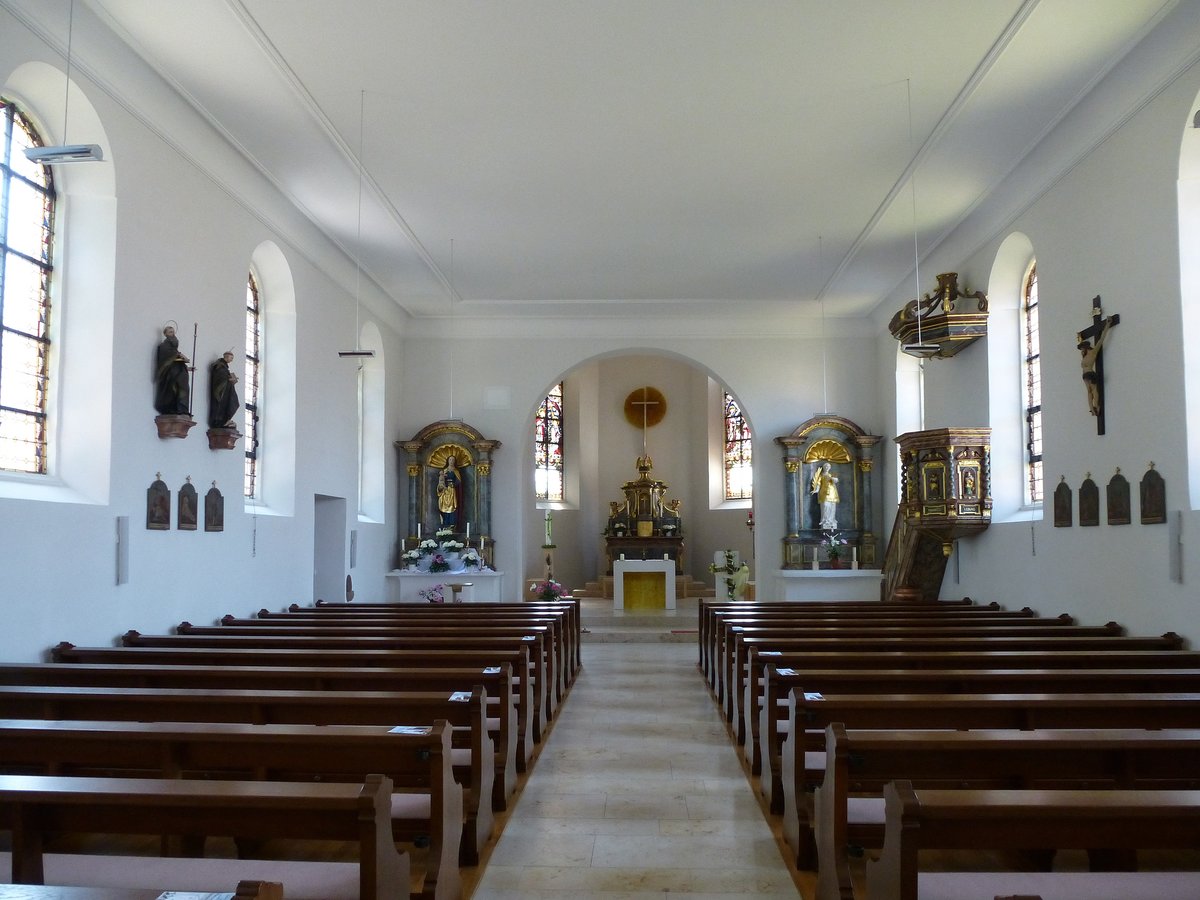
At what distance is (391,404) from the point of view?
14773 millimetres

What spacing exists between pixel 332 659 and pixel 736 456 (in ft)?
50.6

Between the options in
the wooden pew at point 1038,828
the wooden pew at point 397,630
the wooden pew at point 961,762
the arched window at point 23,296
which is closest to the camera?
the wooden pew at point 1038,828

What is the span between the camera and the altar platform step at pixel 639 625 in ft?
43.7

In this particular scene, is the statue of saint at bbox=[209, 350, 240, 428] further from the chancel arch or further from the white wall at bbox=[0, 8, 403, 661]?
the chancel arch

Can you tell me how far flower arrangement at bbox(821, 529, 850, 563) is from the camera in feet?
47.8

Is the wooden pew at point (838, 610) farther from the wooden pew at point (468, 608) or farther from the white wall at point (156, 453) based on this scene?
the white wall at point (156, 453)

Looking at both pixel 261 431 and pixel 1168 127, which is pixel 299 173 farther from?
pixel 1168 127

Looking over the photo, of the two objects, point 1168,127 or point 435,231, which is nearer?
point 1168,127

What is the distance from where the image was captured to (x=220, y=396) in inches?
334

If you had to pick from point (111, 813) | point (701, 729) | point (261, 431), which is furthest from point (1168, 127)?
point (261, 431)

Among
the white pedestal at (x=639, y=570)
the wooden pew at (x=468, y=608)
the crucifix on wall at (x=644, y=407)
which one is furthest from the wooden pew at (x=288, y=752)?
the crucifix on wall at (x=644, y=407)

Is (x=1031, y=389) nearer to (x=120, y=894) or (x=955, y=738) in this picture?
(x=955, y=738)

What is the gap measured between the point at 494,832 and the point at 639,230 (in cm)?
785

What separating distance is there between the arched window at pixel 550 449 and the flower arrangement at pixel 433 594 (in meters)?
6.54
